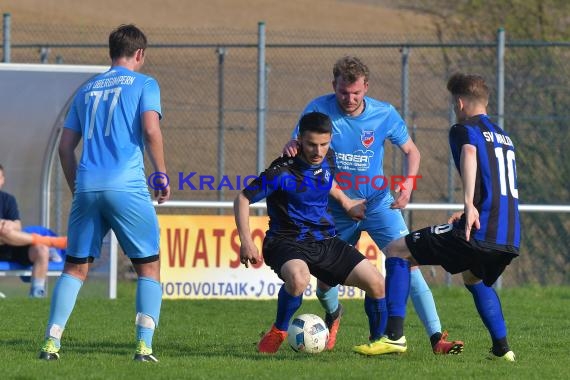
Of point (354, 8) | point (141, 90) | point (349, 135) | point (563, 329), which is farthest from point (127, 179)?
point (354, 8)

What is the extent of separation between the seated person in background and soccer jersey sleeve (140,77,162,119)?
6154 mm

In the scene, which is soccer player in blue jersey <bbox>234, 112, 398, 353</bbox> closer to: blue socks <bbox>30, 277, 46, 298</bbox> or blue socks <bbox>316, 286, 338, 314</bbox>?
blue socks <bbox>316, 286, 338, 314</bbox>

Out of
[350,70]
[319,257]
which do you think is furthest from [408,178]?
[319,257]

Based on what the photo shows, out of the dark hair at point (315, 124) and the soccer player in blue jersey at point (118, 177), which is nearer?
the soccer player in blue jersey at point (118, 177)

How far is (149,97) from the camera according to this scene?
708cm

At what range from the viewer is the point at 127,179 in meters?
7.07

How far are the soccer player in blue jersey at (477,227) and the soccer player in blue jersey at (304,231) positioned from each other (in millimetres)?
341

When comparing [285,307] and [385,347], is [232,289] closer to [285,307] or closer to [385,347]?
[285,307]

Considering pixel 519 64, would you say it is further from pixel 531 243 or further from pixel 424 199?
pixel 424 199

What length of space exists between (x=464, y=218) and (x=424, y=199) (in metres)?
14.5

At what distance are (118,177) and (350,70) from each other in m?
1.82

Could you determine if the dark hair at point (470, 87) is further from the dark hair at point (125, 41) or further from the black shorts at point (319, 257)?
the dark hair at point (125, 41)

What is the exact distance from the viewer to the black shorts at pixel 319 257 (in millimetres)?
7738

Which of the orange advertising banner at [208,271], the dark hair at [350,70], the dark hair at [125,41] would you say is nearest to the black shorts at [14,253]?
the orange advertising banner at [208,271]
